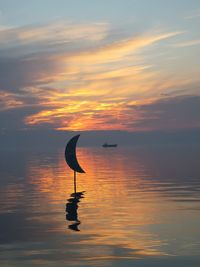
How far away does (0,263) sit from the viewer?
60.1 feet

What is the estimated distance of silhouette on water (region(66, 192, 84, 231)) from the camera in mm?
26078

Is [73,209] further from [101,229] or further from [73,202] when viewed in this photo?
[101,229]

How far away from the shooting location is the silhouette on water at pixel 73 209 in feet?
85.6

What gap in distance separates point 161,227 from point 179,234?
216 centimetres

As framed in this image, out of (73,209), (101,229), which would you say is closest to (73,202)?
(73,209)

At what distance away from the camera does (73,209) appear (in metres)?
32.2

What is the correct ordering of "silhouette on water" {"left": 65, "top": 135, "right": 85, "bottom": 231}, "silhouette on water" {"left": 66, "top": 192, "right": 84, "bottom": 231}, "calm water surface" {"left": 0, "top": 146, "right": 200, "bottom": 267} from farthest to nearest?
"silhouette on water" {"left": 65, "top": 135, "right": 85, "bottom": 231} → "silhouette on water" {"left": 66, "top": 192, "right": 84, "bottom": 231} → "calm water surface" {"left": 0, "top": 146, "right": 200, "bottom": 267}

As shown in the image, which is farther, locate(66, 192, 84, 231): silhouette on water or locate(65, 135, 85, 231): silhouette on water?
locate(65, 135, 85, 231): silhouette on water

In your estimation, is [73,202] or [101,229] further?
[73,202]

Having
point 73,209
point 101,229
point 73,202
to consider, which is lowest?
point 101,229

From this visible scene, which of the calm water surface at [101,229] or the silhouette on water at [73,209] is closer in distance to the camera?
the calm water surface at [101,229]

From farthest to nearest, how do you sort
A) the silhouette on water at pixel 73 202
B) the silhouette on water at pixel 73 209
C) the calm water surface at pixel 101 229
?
1. the silhouette on water at pixel 73 202
2. the silhouette on water at pixel 73 209
3. the calm water surface at pixel 101 229

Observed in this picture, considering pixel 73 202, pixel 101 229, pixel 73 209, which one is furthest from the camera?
pixel 73 202

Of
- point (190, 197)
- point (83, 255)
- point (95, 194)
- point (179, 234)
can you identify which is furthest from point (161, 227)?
point (95, 194)
